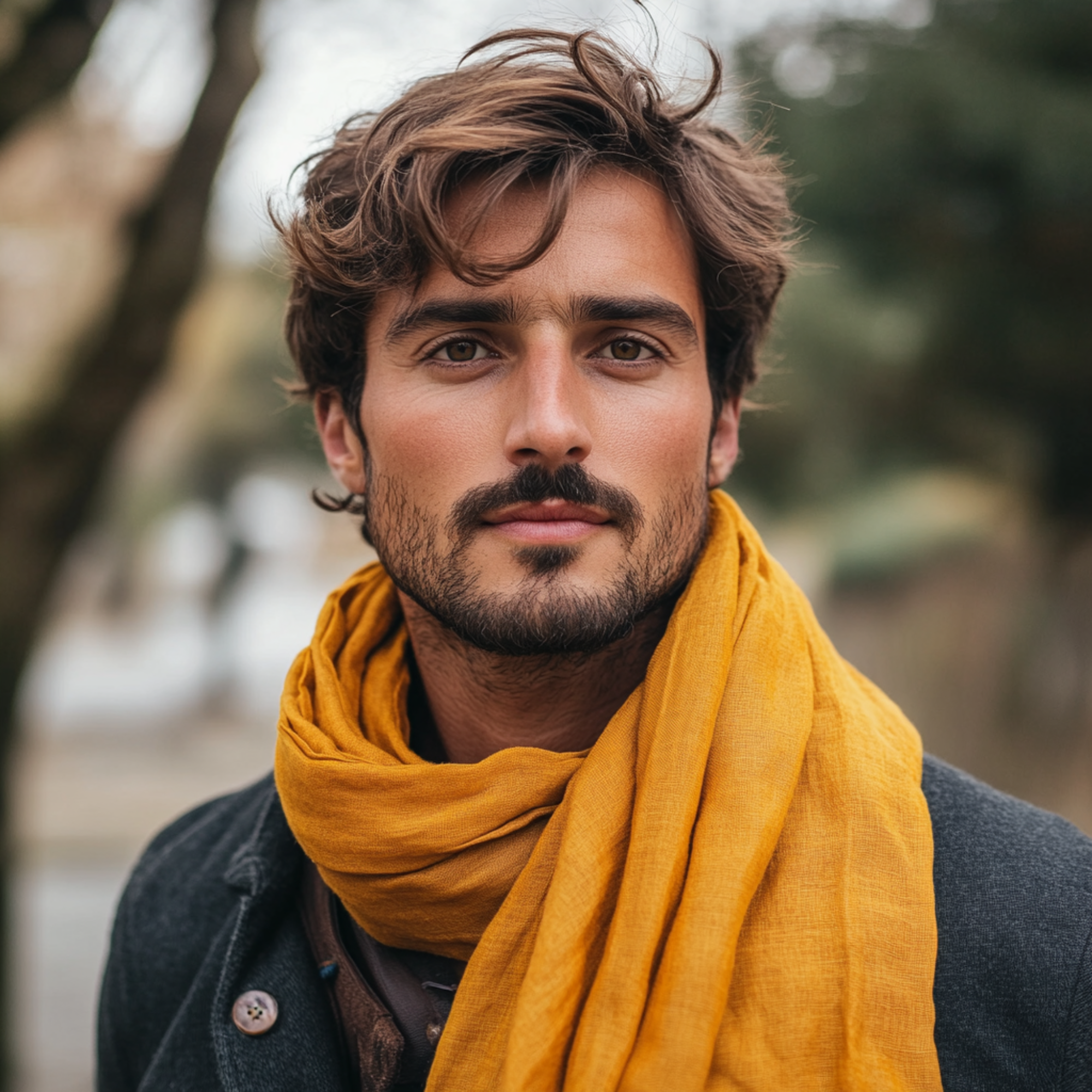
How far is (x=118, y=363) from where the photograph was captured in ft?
14.2

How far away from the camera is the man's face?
6.24 ft

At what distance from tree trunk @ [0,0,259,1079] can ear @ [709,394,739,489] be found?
9.35 feet

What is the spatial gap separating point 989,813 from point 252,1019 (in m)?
1.45

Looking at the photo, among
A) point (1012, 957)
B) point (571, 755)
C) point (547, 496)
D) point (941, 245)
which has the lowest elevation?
point (1012, 957)

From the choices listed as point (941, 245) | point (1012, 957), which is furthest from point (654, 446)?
point (941, 245)

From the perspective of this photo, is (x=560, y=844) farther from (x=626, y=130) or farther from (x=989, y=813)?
(x=626, y=130)

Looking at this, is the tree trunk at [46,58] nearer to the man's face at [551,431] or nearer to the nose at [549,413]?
the man's face at [551,431]

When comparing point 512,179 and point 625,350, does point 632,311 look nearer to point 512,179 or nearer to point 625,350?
point 625,350

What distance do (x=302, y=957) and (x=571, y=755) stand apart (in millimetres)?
706

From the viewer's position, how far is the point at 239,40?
4277 millimetres

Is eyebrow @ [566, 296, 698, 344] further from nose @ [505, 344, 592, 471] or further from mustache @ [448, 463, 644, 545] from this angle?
mustache @ [448, 463, 644, 545]

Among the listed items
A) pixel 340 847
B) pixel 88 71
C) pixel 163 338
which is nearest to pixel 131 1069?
pixel 340 847

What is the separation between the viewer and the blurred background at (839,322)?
4.31m

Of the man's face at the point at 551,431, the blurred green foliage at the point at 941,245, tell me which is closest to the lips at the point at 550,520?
the man's face at the point at 551,431
